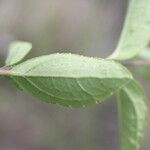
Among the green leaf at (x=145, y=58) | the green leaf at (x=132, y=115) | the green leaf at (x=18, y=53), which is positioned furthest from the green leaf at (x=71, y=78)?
the green leaf at (x=145, y=58)

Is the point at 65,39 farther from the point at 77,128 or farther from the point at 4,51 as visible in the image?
the point at 4,51

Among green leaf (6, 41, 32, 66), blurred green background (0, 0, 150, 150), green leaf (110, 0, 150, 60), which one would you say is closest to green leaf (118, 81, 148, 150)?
green leaf (110, 0, 150, 60)

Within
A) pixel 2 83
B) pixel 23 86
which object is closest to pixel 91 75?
pixel 23 86

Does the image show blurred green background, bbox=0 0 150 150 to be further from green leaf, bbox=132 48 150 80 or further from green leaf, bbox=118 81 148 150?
green leaf, bbox=118 81 148 150

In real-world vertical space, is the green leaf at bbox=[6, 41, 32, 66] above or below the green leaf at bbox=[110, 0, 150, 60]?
above

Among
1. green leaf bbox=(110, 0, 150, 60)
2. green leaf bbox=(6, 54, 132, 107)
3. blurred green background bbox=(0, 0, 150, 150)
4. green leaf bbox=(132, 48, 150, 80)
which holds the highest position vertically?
green leaf bbox=(6, 54, 132, 107)

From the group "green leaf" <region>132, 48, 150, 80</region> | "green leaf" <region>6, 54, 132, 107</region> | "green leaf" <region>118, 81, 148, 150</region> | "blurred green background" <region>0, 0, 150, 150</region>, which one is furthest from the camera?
"blurred green background" <region>0, 0, 150, 150</region>
